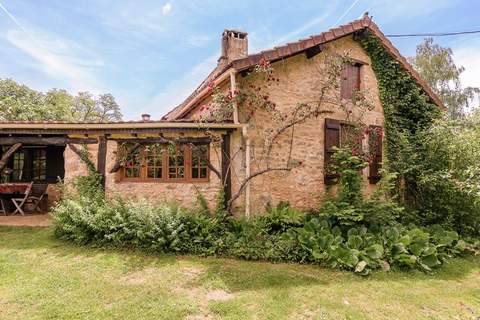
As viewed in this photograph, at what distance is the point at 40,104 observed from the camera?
2191 centimetres

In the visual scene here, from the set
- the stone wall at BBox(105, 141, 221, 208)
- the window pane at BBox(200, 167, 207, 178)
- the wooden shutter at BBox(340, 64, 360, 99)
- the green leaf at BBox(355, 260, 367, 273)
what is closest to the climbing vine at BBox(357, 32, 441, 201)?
the wooden shutter at BBox(340, 64, 360, 99)

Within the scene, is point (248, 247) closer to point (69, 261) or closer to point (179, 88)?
point (69, 261)

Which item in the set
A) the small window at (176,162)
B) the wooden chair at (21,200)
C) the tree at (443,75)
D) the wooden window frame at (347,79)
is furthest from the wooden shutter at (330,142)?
the tree at (443,75)

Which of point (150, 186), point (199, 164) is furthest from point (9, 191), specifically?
point (199, 164)

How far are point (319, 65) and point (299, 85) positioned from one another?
103 centimetres

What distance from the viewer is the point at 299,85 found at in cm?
772

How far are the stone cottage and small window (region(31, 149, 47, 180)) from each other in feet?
11.5

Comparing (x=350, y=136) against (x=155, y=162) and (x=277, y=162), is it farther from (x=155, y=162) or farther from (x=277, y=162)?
(x=155, y=162)

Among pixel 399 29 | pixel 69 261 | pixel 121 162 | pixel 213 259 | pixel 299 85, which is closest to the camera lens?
pixel 69 261

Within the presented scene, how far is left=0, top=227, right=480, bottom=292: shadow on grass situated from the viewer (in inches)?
173

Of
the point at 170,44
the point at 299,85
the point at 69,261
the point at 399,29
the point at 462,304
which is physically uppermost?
the point at 170,44

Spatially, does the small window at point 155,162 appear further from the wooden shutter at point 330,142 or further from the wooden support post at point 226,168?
the wooden shutter at point 330,142

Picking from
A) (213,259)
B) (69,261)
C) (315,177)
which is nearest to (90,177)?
(69,261)

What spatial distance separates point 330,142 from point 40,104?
23.9 meters
